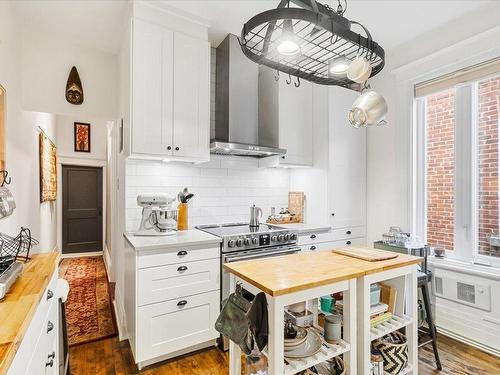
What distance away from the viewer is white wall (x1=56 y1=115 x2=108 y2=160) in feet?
18.0

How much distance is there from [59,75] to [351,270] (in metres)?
3.13

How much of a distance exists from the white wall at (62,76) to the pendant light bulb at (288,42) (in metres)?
2.47

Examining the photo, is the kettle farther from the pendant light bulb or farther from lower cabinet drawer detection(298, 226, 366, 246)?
the pendant light bulb

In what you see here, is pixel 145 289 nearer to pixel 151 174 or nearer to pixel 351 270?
pixel 151 174

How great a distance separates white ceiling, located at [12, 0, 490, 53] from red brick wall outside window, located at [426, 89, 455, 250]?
73 cm

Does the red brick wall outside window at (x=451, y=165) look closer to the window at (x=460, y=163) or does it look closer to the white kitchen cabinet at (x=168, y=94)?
the window at (x=460, y=163)

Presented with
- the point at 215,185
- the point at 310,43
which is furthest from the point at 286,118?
the point at 310,43

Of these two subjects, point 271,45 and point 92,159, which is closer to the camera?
point 271,45

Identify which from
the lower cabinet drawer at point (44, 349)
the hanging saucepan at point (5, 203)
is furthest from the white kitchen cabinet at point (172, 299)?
A: the hanging saucepan at point (5, 203)

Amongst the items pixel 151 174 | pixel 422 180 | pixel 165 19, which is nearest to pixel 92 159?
pixel 151 174

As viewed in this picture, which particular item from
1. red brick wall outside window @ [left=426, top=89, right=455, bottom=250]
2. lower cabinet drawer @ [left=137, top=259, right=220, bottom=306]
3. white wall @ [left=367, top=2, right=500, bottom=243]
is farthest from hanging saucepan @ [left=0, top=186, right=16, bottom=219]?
red brick wall outside window @ [left=426, top=89, right=455, bottom=250]

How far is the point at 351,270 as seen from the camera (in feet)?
4.81

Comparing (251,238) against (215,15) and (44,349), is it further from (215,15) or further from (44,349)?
(215,15)

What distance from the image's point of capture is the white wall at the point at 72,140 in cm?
549
